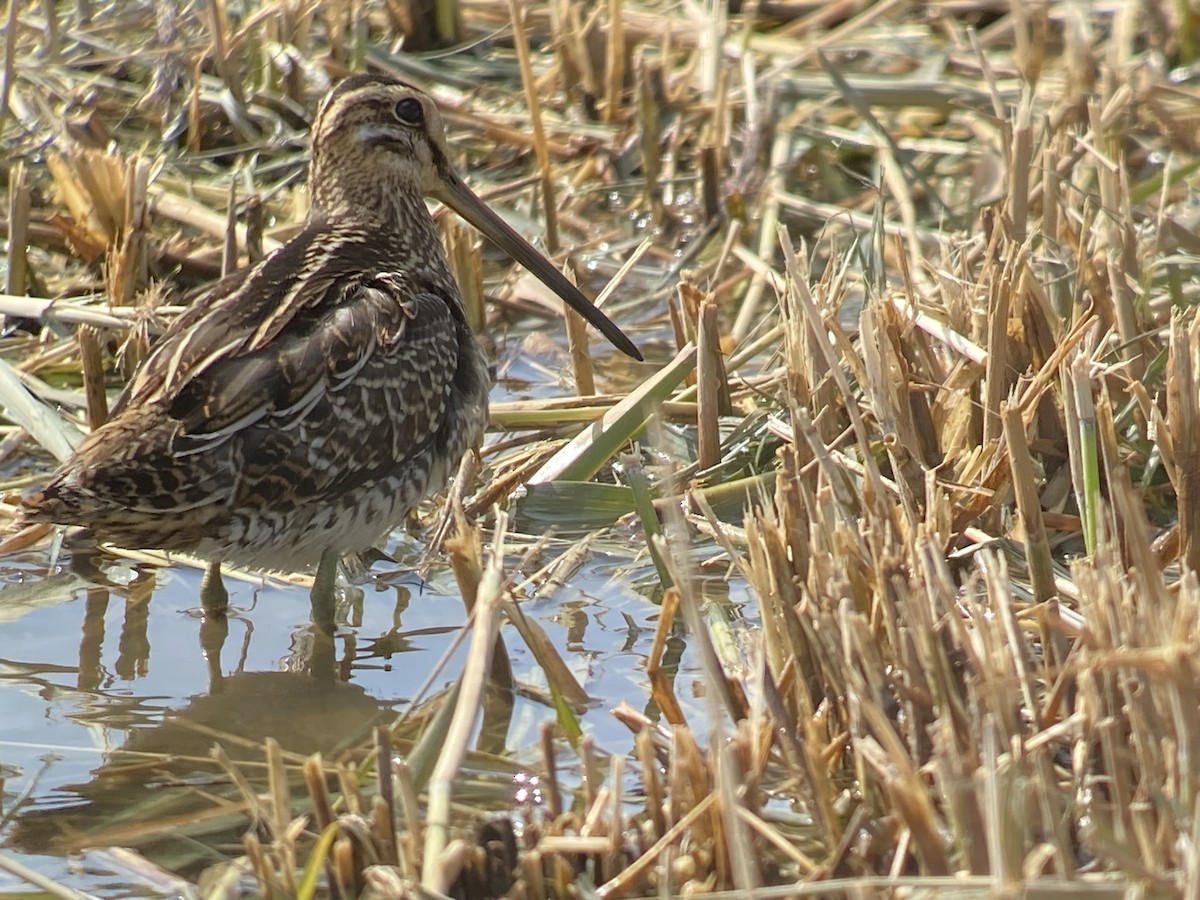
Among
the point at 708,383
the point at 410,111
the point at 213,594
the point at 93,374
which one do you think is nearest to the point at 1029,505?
the point at 708,383

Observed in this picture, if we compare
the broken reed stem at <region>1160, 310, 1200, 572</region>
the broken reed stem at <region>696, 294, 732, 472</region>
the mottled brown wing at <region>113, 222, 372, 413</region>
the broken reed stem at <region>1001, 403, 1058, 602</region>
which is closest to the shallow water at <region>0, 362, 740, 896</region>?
the broken reed stem at <region>696, 294, 732, 472</region>

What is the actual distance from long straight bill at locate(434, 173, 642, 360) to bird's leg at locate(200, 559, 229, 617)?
117 cm

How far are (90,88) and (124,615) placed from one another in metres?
2.63

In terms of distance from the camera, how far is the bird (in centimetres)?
361

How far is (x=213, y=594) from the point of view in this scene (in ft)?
13.3

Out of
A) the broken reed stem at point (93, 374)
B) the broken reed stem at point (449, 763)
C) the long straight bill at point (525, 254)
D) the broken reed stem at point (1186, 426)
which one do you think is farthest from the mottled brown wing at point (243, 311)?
the broken reed stem at point (1186, 426)

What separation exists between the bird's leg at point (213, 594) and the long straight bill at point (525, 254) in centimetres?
117

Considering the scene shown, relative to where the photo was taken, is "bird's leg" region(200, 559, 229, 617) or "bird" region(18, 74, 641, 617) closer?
"bird" region(18, 74, 641, 617)

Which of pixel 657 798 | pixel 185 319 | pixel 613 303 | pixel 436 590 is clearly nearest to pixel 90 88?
pixel 613 303

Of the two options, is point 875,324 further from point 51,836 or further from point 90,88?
point 90,88

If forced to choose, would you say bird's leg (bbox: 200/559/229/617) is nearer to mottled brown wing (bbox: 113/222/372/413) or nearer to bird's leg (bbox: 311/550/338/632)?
bird's leg (bbox: 311/550/338/632)

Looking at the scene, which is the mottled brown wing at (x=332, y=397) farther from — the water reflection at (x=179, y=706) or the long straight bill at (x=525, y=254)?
the long straight bill at (x=525, y=254)

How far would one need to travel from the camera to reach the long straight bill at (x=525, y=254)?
15.1 feet

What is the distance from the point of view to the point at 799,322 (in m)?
3.96
